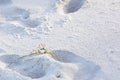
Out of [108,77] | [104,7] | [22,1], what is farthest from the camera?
[22,1]

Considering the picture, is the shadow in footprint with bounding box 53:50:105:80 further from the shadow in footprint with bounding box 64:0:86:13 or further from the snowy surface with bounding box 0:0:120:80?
the shadow in footprint with bounding box 64:0:86:13

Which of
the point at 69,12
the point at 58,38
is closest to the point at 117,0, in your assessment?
A: the point at 69,12

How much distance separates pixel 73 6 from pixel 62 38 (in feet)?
2.13

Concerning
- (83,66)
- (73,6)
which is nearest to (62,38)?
(83,66)

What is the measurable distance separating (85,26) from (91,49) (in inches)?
15.6

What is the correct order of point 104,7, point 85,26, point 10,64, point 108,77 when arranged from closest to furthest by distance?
point 108,77
point 10,64
point 85,26
point 104,7

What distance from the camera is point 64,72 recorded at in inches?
96.9

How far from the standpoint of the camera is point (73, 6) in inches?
138

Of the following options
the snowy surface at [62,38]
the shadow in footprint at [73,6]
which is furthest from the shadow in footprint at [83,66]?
the shadow in footprint at [73,6]

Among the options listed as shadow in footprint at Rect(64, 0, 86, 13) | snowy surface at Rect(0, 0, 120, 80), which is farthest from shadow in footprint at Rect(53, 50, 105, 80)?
shadow in footprint at Rect(64, 0, 86, 13)

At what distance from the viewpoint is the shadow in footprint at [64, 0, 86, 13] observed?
11.3 ft

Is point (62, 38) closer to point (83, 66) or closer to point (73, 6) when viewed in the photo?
point (83, 66)

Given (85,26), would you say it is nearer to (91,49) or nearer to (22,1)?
(91,49)

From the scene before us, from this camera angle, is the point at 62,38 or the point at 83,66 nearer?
the point at 83,66
